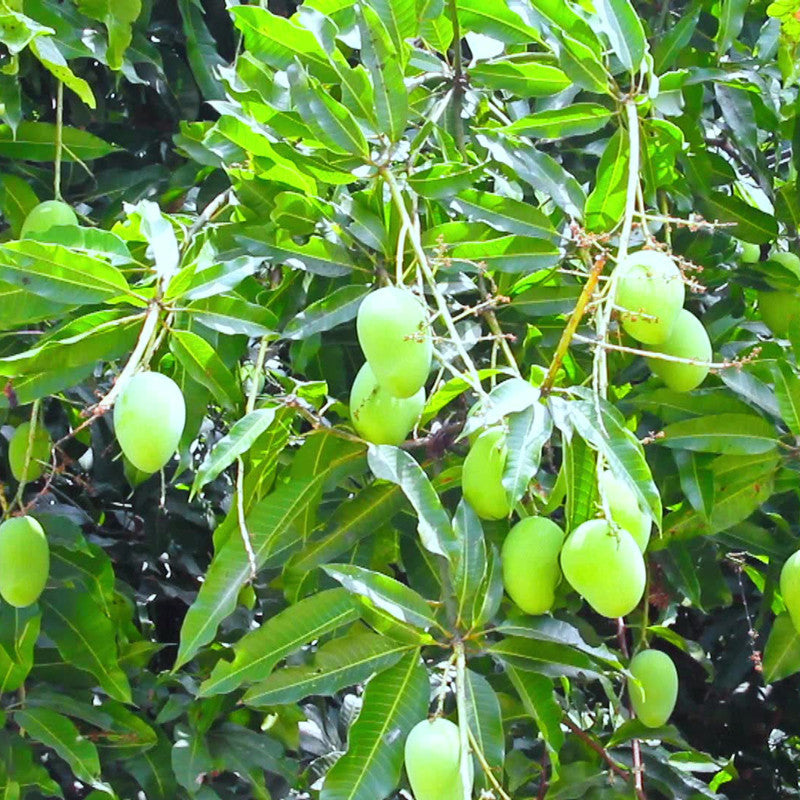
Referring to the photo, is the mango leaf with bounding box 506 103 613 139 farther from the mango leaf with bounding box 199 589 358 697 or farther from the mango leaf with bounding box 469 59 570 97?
the mango leaf with bounding box 199 589 358 697

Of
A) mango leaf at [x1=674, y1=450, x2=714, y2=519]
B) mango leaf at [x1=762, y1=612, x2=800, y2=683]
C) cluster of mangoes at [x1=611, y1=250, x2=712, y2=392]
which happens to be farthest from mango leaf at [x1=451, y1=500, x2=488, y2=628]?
mango leaf at [x1=762, y1=612, x2=800, y2=683]

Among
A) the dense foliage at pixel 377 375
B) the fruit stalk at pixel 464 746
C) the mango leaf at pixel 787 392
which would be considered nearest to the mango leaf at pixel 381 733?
the dense foliage at pixel 377 375

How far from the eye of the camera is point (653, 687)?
5.41 feet

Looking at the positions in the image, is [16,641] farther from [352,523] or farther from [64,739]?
[352,523]

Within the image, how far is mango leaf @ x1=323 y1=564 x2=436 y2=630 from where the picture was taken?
1.23 metres

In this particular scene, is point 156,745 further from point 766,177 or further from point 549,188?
point 766,177

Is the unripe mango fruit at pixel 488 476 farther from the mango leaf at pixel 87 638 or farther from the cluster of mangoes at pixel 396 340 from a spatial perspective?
the mango leaf at pixel 87 638

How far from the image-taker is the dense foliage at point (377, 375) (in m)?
1.27

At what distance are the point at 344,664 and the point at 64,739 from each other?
23.9 inches

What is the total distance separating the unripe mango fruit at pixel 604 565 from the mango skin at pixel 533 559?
0.16ft

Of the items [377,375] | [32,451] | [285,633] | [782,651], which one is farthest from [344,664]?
[782,651]

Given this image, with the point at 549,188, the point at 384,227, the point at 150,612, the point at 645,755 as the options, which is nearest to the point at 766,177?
the point at 549,188

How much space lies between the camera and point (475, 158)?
156 cm

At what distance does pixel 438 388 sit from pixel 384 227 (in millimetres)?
176
